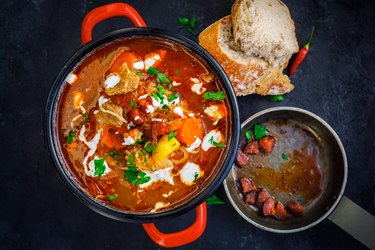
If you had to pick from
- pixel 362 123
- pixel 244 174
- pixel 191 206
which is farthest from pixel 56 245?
pixel 362 123

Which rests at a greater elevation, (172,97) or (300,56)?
(172,97)

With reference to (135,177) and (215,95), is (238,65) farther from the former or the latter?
(135,177)

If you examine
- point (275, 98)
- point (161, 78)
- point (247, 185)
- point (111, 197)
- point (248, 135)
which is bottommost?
point (247, 185)

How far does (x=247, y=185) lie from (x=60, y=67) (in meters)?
1.81

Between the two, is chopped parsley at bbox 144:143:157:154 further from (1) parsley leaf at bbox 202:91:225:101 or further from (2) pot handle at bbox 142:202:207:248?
(2) pot handle at bbox 142:202:207:248

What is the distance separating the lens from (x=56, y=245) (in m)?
3.68

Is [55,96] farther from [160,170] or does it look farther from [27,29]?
[27,29]

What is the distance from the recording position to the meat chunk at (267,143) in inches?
141

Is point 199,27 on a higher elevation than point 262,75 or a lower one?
higher

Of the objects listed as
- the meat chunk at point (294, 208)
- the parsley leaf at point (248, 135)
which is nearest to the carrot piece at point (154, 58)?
the parsley leaf at point (248, 135)

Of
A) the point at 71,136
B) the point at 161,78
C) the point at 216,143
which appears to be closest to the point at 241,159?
the point at 216,143

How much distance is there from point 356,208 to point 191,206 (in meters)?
1.59

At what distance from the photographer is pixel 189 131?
9.09 feet

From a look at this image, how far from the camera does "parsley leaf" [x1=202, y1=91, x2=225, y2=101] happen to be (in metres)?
2.87
